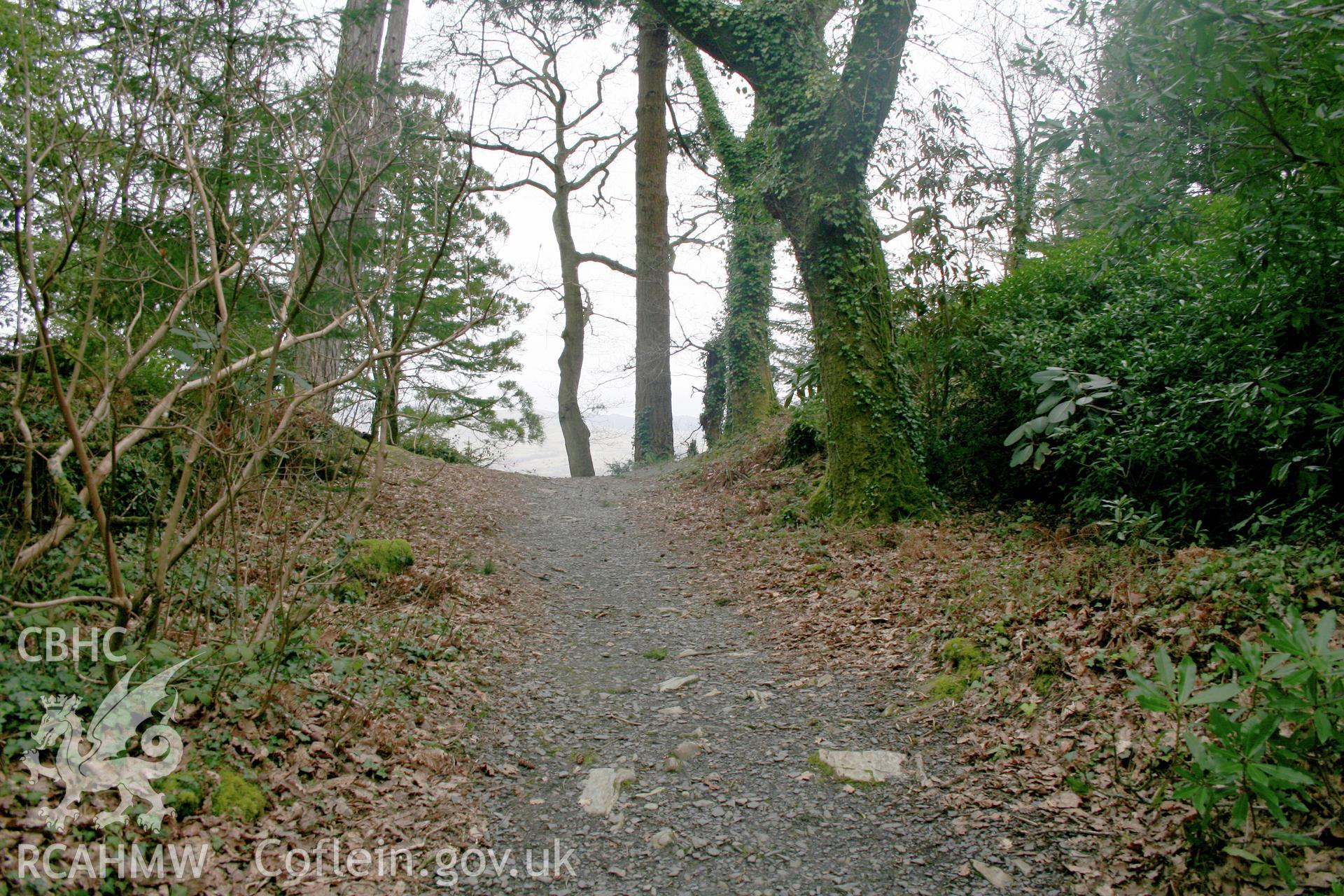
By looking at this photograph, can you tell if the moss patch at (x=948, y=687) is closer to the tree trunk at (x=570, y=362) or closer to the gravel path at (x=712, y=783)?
the gravel path at (x=712, y=783)

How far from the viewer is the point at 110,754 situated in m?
2.88

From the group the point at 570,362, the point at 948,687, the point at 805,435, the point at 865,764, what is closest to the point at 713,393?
the point at 570,362

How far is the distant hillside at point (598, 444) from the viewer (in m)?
18.3

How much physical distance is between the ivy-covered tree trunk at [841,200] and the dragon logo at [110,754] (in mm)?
5962

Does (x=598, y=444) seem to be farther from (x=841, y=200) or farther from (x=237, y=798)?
(x=237, y=798)

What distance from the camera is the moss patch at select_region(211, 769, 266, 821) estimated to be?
118 inches

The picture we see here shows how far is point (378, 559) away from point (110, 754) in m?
3.42

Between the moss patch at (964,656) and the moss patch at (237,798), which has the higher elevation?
the moss patch at (964,656)

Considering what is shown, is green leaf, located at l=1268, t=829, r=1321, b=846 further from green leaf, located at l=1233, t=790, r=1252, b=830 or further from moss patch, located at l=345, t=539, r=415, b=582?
moss patch, located at l=345, t=539, r=415, b=582

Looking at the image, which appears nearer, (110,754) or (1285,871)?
(1285,871)

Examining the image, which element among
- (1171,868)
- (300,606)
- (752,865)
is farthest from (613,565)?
(1171,868)

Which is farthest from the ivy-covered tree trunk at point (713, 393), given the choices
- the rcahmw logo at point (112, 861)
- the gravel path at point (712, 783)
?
the rcahmw logo at point (112, 861)

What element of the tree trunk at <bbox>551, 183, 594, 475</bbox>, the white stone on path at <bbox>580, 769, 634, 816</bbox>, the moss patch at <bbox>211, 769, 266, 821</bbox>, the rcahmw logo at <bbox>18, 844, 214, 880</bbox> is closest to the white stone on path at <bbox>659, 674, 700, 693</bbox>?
the white stone on path at <bbox>580, 769, 634, 816</bbox>

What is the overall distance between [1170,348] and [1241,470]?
1.04 metres
